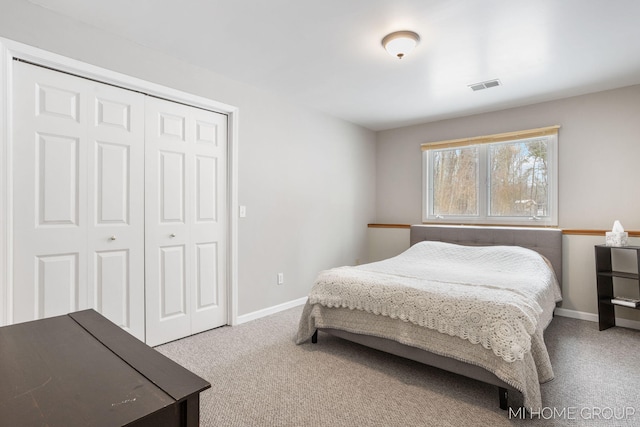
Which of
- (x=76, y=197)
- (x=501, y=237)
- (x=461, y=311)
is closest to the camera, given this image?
(x=461, y=311)

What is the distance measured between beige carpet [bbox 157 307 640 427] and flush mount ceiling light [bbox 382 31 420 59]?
2.28 meters

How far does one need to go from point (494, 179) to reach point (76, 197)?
4257mm

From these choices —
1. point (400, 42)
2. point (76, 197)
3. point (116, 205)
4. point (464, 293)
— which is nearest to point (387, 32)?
point (400, 42)

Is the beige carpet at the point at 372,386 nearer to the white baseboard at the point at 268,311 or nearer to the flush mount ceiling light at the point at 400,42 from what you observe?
the white baseboard at the point at 268,311

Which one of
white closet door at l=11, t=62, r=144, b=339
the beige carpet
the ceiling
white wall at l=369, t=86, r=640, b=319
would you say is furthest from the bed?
the ceiling

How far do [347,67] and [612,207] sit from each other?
9.86 feet

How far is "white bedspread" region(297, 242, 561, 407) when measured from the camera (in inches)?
70.7

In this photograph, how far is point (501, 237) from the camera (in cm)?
374

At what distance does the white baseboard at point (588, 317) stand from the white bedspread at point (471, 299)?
16.0 inches

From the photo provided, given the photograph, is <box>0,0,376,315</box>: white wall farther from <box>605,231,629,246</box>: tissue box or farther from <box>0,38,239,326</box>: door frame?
<box>605,231,629,246</box>: tissue box

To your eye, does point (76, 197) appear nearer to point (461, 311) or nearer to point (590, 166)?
point (461, 311)

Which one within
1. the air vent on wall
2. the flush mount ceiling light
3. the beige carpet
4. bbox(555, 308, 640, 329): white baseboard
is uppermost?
the air vent on wall

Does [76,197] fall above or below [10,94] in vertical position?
below

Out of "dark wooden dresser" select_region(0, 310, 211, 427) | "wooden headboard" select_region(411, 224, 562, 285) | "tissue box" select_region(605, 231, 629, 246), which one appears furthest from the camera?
"wooden headboard" select_region(411, 224, 562, 285)
